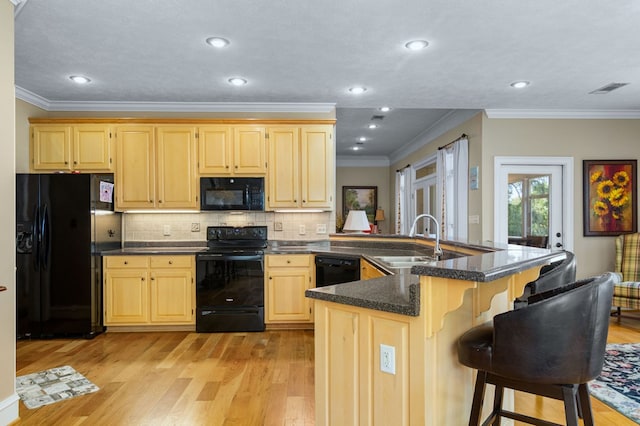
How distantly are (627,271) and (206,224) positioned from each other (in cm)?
499


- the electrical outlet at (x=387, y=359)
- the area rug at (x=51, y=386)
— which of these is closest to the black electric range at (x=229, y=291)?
the area rug at (x=51, y=386)

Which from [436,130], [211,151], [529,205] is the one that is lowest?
[529,205]

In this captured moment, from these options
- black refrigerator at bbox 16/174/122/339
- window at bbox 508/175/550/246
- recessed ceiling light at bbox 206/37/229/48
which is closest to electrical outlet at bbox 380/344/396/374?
recessed ceiling light at bbox 206/37/229/48

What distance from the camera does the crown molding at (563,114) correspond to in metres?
4.86

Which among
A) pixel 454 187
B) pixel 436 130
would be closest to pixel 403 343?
pixel 454 187

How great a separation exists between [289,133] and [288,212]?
95 cm

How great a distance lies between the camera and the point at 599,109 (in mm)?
4848

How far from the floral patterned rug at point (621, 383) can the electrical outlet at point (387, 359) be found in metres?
1.44

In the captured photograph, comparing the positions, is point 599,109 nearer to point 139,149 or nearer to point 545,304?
point 545,304

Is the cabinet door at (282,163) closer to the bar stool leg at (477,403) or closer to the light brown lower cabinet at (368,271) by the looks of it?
the light brown lower cabinet at (368,271)

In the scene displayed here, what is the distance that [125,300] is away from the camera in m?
4.02

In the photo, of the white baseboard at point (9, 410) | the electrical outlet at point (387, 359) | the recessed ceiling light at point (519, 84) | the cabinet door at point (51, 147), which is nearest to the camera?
the electrical outlet at point (387, 359)

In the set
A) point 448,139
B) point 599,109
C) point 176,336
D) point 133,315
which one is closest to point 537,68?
point 599,109

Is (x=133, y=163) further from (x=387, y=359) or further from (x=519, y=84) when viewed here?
(x=519, y=84)
